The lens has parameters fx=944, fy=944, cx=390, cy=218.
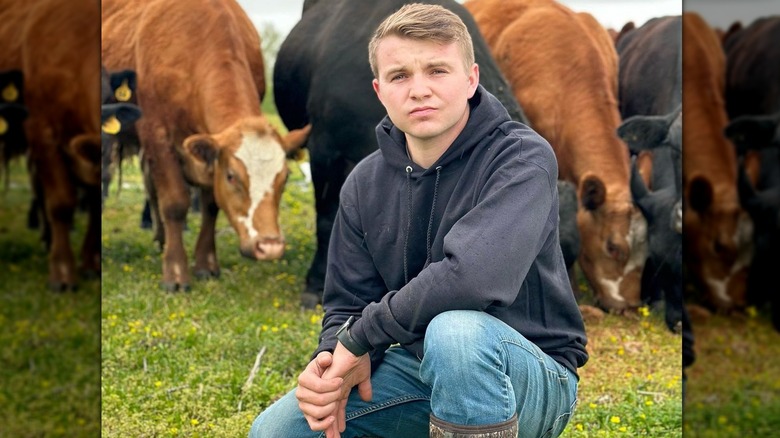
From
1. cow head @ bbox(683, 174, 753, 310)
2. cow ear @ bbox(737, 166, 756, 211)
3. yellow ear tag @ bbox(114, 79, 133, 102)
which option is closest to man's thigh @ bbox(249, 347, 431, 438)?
yellow ear tag @ bbox(114, 79, 133, 102)

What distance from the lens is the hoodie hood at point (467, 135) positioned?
2.63 m

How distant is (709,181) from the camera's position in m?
4.34

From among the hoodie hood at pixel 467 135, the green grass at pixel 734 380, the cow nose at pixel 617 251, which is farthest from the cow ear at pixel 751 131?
the hoodie hood at pixel 467 135

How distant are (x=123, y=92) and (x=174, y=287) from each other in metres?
0.87

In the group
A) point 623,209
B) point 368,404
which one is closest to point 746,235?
point 623,209

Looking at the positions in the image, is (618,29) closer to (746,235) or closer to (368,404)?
(746,235)

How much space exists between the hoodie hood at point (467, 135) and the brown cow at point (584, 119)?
1537 mm

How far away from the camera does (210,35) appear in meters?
4.07

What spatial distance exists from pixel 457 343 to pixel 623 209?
216 cm

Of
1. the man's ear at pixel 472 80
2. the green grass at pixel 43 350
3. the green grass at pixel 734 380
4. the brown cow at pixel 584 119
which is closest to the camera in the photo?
the man's ear at pixel 472 80

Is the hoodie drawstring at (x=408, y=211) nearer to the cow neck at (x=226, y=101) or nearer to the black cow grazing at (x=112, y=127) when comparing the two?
the cow neck at (x=226, y=101)

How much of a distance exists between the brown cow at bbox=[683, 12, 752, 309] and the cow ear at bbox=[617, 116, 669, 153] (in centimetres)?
33

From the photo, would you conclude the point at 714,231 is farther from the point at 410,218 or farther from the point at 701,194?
the point at 410,218

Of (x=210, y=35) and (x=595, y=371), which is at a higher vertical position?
(x=210, y=35)
